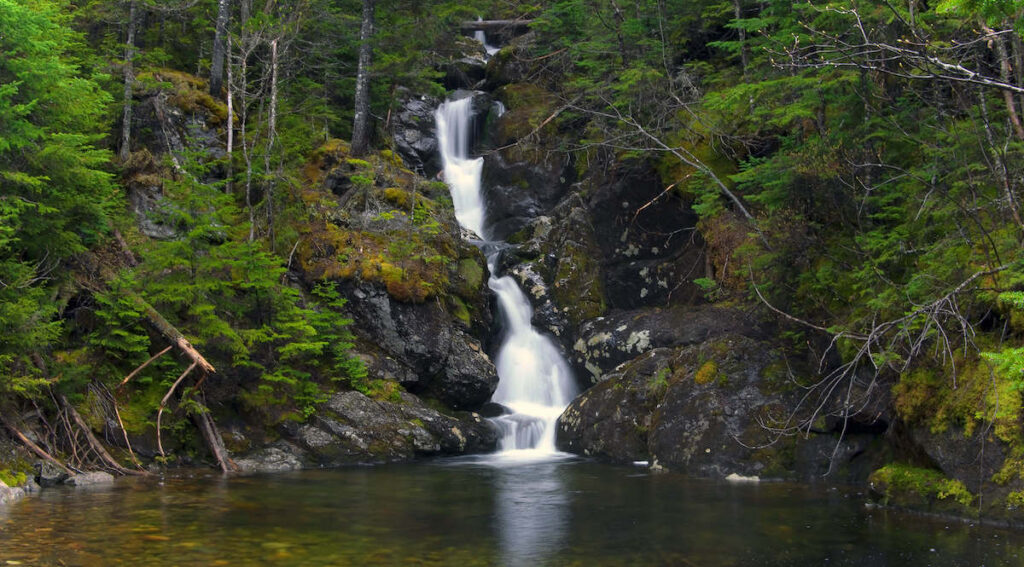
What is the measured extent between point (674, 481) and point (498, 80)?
1690 cm

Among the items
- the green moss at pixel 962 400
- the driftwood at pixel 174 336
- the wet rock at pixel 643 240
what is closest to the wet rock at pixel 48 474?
the driftwood at pixel 174 336

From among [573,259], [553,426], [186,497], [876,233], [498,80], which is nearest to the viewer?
[186,497]

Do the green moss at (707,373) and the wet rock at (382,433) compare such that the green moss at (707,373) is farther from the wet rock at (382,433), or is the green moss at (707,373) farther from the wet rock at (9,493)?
the wet rock at (9,493)

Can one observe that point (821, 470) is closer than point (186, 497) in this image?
No

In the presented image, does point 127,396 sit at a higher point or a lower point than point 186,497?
higher

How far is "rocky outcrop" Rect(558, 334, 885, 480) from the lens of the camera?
11.7m

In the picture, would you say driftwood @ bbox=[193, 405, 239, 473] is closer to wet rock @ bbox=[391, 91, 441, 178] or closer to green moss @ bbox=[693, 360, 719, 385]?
green moss @ bbox=[693, 360, 719, 385]

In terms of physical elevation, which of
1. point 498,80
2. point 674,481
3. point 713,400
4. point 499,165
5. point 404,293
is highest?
point 498,80

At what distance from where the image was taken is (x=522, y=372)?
17250mm

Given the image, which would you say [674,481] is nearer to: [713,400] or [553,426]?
[713,400]

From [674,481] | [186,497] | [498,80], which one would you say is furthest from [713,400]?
[498,80]

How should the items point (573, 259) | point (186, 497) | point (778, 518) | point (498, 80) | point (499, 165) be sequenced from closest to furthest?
point (778, 518) < point (186, 497) < point (573, 259) < point (499, 165) < point (498, 80)

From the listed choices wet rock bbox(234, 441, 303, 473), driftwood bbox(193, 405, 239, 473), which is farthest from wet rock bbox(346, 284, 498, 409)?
driftwood bbox(193, 405, 239, 473)

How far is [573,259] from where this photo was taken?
18891mm
